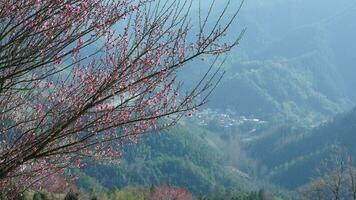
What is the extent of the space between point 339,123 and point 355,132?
940 centimetres

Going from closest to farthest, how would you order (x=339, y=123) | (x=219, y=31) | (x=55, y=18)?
(x=55, y=18)
(x=219, y=31)
(x=339, y=123)

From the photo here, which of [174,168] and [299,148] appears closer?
[174,168]

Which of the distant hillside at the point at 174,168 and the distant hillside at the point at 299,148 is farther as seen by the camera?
the distant hillside at the point at 299,148

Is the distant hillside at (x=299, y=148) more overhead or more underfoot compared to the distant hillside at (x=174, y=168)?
more overhead

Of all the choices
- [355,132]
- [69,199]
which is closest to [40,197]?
[69,199]

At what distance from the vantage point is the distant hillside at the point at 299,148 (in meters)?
134

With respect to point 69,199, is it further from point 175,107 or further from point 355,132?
point 355,132

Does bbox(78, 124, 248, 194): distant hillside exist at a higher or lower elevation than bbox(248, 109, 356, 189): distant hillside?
lower

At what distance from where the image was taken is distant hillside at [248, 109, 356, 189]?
134 metres

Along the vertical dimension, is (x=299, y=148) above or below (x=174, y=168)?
above

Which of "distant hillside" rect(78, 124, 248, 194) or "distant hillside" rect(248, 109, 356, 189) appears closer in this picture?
"distant hillside" rect(78, 124, 248, 194)

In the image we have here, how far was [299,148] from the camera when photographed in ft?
487

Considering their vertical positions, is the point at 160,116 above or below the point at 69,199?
below

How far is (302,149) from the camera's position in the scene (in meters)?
147
